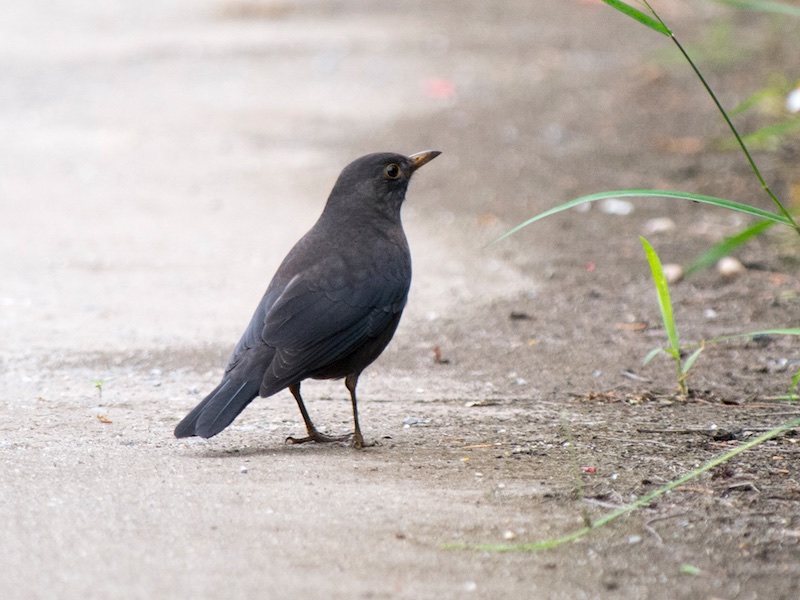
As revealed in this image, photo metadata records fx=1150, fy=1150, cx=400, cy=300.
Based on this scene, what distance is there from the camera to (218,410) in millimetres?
3881

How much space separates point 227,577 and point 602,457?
1455 mm

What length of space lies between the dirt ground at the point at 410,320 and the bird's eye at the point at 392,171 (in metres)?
0.93

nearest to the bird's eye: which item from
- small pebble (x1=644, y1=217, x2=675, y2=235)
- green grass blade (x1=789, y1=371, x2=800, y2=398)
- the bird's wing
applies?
the bird's wing

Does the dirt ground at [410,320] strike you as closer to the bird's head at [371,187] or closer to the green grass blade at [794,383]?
the green grass blade at [794,383]

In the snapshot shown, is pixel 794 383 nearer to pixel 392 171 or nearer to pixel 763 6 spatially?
pixel 763 6

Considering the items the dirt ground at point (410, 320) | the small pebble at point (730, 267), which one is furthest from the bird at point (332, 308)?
the small pebble at point (730, 267)

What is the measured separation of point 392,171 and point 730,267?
246 cm

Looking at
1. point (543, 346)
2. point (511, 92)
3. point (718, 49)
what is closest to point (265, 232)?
point (543, 346)

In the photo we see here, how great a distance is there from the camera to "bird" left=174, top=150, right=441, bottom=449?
4.02 meters

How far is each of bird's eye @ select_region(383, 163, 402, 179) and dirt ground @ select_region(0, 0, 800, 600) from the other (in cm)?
93

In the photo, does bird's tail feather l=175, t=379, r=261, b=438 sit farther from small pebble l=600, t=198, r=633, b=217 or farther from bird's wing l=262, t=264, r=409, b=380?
small pebble l=600, t=198, r=633, b=217

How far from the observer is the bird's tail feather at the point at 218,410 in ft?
12.5

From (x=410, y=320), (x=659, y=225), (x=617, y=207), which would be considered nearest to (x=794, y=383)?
(x=410, y=320)

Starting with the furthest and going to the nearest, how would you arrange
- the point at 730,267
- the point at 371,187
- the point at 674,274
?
1. the point at 730,267
2. the point at 674,274
3. the point at 371,187
